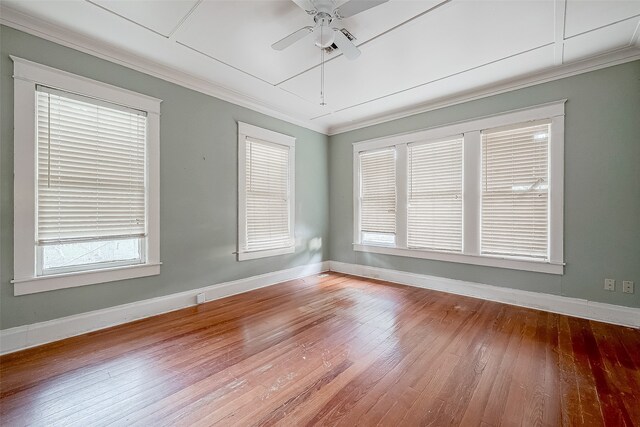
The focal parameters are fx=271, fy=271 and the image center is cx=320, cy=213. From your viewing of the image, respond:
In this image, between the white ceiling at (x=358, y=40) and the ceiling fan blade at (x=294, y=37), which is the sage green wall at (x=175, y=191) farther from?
the ceiling fan blade at (x=294, y=37)

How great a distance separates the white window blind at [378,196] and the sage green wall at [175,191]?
5.03 feet

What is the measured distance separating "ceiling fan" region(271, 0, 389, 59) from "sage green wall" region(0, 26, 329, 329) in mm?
1718

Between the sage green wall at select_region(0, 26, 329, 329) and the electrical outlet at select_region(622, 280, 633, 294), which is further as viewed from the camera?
the electrical outlet at select_region(622, 280, 633, 294)

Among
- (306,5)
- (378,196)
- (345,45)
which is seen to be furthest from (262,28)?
(378,196)

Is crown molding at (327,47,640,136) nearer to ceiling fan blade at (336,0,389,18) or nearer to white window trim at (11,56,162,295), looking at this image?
ceiling fan blade at (336,0,389,18)

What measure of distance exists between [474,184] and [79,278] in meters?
4.76

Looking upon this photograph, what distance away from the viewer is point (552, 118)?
10.6 ft

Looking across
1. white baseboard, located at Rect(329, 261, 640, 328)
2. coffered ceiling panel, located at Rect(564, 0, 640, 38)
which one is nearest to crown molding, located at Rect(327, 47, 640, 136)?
coffered ceiling panel, located at Rect(564, 0, 640, 38)

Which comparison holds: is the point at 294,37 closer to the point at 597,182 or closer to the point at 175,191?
the point at 175,191

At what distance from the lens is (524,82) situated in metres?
3.42

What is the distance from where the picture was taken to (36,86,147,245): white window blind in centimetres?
249

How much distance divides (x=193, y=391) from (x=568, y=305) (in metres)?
3.97

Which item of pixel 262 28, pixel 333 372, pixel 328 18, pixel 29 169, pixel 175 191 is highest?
pixel 262 28

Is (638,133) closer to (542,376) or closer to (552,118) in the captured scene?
(552,118)
